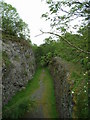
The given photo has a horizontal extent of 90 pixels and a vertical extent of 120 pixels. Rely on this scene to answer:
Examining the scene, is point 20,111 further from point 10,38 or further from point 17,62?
point 10,38

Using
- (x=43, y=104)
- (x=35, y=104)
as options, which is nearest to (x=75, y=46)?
(x=35, y=104)

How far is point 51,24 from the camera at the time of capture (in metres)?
5.87

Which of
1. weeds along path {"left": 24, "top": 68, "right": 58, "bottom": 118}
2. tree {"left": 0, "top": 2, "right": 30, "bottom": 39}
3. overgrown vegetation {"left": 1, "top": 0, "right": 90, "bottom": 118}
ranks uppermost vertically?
tree {"left": 0, "top": 2, "right": 30, "bottom": 39}

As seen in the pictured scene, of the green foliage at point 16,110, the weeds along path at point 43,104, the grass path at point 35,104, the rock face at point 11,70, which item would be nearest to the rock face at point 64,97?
the weeds along path at point 43,104

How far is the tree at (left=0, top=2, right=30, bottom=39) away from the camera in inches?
1035

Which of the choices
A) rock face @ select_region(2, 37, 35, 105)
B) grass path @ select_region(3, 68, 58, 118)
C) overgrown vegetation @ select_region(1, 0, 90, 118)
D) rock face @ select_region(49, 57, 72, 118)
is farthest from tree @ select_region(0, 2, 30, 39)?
overgrown vegetation @ select_region(1, 0, 90, 118)

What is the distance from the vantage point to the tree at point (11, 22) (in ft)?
86.2

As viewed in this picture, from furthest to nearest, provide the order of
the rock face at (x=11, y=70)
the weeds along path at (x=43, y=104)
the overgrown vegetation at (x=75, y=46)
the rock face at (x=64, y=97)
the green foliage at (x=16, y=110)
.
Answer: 1. the rock face at (x=11, y=70)
2. the weeds along path at (x=43, y=104)
3. the green foliage at (x=16, y=110)
4. the rock face at (x=64, y=97)
5. the overgrown vegetation at (x=75, y=46)

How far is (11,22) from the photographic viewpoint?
2711 centimetres

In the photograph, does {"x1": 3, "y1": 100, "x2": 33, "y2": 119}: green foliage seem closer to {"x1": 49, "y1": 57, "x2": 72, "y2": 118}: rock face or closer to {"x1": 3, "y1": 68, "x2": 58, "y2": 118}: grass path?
{"x1": 3, "y1": 68, "x2": 58, "y2": 118}: grass path

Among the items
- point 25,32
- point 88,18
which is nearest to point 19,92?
point 25,32

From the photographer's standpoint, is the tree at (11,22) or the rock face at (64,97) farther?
the tree at (11,22)

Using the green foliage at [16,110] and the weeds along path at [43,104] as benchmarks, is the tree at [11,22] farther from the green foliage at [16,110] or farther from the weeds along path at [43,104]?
the green foliage at [16,110]

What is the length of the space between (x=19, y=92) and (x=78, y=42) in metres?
15.5
